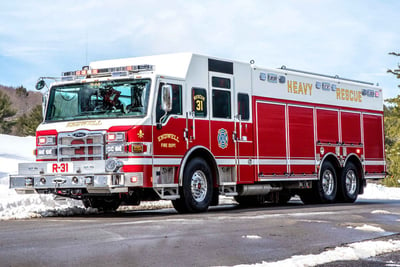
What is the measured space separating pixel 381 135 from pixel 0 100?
54693 mm

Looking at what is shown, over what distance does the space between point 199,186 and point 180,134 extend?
4.01 feet

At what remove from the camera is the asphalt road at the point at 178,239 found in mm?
7660

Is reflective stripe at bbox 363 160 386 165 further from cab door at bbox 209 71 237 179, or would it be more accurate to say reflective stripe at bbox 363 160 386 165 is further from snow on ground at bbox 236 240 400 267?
snow on ground at bbox 236 240 400 267

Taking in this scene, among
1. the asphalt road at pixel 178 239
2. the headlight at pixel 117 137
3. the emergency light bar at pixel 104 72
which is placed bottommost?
the asphalt road at pixel 178 239

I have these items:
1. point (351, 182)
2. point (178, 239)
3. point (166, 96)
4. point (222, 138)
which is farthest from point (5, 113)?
point (178, 239)

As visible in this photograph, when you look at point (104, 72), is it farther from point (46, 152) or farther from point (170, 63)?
point (46, 152)

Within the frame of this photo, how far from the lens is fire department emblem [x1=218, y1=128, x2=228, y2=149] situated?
1560 cm

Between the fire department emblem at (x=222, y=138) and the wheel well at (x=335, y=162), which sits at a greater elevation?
the fire department emblem at (x=222, y=138)

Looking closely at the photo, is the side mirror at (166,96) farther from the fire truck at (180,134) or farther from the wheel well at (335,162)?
the wheel well at (335,162)

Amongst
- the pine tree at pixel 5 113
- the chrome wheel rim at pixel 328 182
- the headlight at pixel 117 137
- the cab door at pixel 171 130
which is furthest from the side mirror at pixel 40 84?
the pine tree at pixel 5 113

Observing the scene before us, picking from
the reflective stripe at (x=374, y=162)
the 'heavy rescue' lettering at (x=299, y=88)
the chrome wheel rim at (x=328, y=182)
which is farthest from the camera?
the reflective stripe at (x=374, y=162)

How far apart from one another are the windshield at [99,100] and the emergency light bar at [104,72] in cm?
18

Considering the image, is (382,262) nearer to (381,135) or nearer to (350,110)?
(350,110)

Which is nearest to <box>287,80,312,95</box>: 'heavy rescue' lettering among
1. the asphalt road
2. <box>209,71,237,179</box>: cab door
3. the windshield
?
<box>209,71,237,179</box>: cab door
